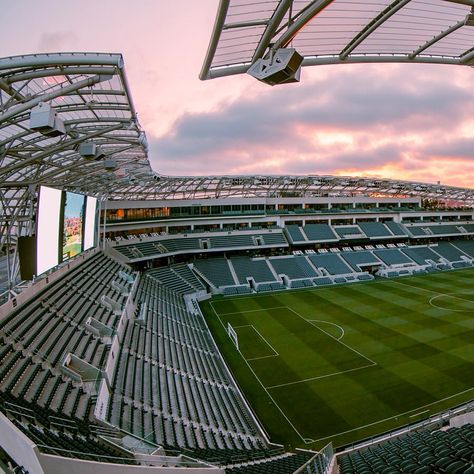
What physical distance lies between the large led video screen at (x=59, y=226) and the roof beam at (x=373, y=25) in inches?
516

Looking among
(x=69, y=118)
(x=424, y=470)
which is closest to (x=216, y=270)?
(x=69, y=118)

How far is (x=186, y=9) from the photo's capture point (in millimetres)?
8859

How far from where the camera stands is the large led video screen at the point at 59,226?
1536 cm

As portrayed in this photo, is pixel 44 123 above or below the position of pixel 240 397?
above

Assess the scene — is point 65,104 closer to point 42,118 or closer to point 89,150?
point 89,150

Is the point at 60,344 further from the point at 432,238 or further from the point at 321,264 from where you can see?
the point at 432,238

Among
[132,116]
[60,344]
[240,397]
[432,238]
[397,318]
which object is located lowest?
[240,397]

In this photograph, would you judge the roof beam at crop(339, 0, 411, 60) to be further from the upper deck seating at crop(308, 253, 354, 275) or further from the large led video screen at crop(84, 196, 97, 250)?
the upper deck seating at crop(308, 253, 354, 275)

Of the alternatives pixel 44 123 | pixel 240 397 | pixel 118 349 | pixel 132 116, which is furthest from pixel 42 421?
pixel 132 116

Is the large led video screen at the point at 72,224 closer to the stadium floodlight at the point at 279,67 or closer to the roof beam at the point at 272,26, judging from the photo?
the roof beam at the point at 272,26

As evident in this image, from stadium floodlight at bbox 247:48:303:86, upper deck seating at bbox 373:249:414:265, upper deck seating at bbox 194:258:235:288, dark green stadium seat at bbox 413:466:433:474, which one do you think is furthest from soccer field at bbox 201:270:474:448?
stadium floodlight at bbox 247:48:303:86

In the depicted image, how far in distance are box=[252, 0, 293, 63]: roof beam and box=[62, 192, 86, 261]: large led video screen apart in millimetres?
13745

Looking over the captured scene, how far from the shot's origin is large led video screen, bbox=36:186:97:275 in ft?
50.4

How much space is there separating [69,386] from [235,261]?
33.8m
